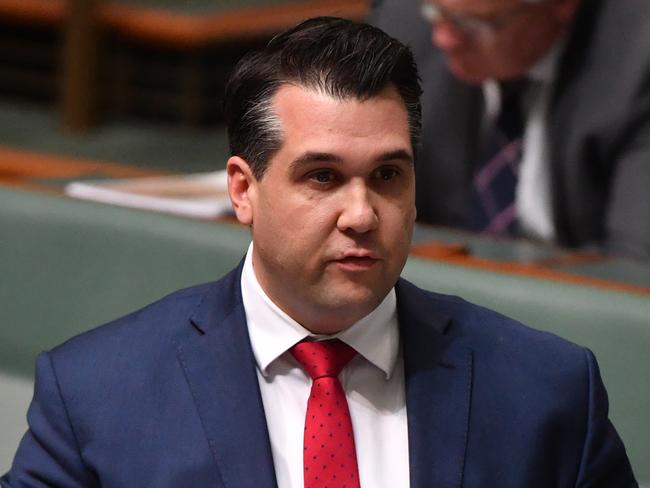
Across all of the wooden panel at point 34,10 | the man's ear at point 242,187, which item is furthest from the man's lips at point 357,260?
the wooden panel at point 34,10

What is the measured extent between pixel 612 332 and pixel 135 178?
90 centimetres

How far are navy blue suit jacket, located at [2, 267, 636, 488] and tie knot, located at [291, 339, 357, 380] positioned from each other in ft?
0.16

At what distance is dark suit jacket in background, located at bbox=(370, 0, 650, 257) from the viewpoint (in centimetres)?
237

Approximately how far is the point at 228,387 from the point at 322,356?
93 millimetres

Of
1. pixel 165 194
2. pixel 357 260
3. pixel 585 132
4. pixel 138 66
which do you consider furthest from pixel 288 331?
pixel 138 66

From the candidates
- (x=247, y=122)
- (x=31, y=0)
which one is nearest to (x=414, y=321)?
(x=247, y=122)

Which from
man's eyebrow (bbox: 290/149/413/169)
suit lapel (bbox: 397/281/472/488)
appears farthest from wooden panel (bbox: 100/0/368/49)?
man's eyebrow (bbox: 290/149/413/169)

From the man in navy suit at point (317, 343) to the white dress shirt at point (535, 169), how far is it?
3.22 ft

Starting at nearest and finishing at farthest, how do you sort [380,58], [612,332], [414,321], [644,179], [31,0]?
[380,58]
[414,321]
[612,332]
[644,179]
[31,0]

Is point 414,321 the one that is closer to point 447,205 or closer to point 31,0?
point 447,205

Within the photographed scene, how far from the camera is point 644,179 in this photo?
2365 millimetres

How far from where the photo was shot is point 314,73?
1381mm

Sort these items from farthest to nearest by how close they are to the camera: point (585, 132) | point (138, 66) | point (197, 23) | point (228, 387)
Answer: point (138, 66) < point (197, 23) < point (585, 132) < point (228, 387)

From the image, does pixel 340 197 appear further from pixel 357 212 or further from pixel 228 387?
pixel 228 387
